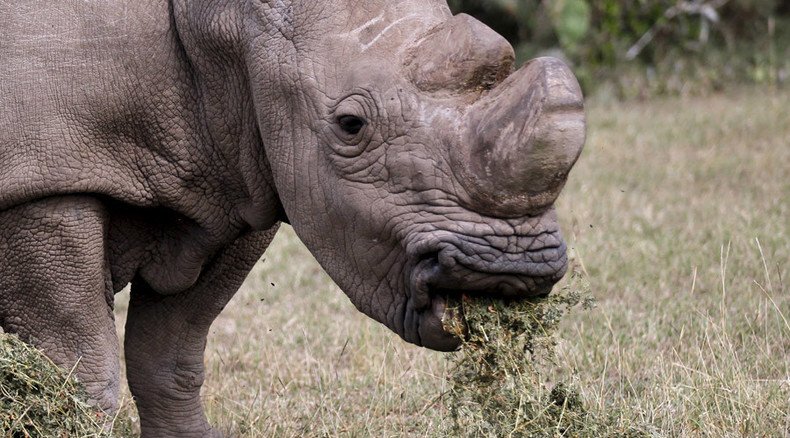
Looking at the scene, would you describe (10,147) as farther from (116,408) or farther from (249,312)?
(249,312)

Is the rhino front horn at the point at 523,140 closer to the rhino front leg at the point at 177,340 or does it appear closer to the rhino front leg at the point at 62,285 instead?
the rhino front leg at the point at 62,285

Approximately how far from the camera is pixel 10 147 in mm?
5023

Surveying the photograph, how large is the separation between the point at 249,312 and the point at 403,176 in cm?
441

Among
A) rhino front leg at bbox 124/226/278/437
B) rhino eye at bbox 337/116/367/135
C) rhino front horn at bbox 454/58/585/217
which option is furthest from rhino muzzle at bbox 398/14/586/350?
rhino front leg at bbox 124/226/278/437

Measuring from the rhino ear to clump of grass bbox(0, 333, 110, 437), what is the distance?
1839 millimetres

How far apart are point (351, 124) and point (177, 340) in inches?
75.4

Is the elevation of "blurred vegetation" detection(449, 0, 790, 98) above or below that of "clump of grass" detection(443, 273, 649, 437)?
below

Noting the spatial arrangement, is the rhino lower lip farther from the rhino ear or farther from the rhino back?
the rhino back

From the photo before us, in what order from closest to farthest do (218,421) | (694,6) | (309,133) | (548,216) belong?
(548,216) → (309,133) → (218,421) → (694,6)

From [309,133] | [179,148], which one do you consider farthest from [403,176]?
[179,148]

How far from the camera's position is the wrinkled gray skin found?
14.5 feet

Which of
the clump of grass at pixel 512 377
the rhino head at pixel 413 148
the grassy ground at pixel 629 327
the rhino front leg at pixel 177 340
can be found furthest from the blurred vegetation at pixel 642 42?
the rhino head at pixel 413 148

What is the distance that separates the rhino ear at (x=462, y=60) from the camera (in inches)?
177

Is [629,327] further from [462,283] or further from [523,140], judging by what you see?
[523,140]
